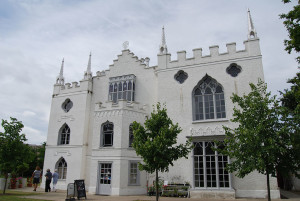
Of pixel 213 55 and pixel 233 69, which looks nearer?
pixel 233 69

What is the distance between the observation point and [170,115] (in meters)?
20.6

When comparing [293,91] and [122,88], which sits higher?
[122,88]

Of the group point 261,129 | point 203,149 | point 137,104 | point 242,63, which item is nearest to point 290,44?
point 261,129

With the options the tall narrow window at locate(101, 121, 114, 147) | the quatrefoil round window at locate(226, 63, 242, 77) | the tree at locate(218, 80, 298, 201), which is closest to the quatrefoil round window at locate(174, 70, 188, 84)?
the quatrefoil round window at locate(226, 63, 242, 77)

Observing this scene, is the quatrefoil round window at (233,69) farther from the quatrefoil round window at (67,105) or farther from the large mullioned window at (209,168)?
the quatrefoil round window at (67,105)

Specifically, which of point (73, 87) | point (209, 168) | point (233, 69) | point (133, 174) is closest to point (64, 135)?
point (73, 87)

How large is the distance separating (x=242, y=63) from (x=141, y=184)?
39.4ft

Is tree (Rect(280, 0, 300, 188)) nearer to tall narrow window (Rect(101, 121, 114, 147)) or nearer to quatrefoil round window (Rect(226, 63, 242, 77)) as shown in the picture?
quatrefoil round window (Rect(226, 63, 242, 77))

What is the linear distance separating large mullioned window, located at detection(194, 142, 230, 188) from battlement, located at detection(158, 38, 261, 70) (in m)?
6.73

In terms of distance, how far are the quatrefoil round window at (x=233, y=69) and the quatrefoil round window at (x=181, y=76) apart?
3.36m

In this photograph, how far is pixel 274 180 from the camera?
1680cm

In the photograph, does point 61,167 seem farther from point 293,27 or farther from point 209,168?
point 293,27

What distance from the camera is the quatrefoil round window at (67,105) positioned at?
26078 mm

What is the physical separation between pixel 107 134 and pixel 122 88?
4677mm
